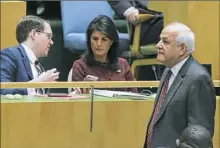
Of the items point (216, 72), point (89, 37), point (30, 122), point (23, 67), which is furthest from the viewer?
point (216, 72)

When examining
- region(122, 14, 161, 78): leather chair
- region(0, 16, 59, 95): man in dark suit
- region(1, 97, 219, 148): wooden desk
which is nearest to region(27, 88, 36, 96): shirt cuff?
region(0, 16, 59, 95): man in dark suit

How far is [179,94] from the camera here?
304 centimetres

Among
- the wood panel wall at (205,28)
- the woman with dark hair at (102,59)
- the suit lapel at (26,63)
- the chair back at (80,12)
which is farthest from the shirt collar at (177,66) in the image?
the chair back at (80,12)

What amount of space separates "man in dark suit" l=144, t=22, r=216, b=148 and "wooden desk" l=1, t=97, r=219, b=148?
1.40ft

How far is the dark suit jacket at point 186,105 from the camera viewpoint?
2975 mm

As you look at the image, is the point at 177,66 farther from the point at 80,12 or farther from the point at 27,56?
the point at 80,12

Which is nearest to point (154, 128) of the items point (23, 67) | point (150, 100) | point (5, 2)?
point (150, 100)

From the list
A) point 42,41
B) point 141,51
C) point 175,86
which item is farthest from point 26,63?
point 141,51

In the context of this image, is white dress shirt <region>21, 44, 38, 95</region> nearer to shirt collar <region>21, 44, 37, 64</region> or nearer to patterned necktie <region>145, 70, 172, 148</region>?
shirt collar <region>21, 44, 37, 64</region>

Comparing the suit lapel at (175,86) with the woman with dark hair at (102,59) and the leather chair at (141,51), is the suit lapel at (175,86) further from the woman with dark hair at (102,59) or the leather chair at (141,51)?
the leather chair at (141,51)

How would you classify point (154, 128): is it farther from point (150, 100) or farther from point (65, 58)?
point (65, 58)

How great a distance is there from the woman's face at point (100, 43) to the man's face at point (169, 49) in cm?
99

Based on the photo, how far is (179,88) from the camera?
3.06m

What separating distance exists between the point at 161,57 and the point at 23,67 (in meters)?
1.02
